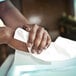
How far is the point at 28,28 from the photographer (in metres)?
0.67

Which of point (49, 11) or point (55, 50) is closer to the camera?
point (55, 50)

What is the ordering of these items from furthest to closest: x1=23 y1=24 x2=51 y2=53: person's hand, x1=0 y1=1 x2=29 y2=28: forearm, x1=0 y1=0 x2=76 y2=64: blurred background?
1. x1=0 y1=0 x2=76 y2=64: blurred background
2. x1=0 y1=1 x2=29 y2=28: forearm
3. x1=23 y1=24 x2=51 y2=53: person's hand

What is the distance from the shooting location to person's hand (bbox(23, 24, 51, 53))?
637mm

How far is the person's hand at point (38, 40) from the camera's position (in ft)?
2.09

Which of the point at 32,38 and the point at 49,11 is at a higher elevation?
the point at 32,38

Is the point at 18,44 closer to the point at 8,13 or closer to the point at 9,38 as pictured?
the point at 9,38

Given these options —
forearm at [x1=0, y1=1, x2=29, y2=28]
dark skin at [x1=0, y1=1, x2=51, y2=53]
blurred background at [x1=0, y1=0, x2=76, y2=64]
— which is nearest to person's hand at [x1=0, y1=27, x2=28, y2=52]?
dark skin at [x1=0, y1=1, x2=51, y2=53]

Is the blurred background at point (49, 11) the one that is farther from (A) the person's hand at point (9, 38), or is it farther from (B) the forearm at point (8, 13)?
(A) the person's hand at point (9, 38)

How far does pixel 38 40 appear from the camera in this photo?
64 centimetres

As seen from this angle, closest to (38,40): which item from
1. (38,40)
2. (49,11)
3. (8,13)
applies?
(38,40)

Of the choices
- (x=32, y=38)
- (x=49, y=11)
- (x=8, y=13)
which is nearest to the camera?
(x=32, y=38)

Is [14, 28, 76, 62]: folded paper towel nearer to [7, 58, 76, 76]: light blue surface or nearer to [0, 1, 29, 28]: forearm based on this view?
[7, 58, 76, 76]: light blue surface

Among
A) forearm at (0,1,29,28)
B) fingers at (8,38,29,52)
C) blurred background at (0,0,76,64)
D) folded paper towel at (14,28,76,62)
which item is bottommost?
blurred background at (0,0,76,64)

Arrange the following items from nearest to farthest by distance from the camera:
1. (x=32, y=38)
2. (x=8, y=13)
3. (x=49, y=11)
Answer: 1. (x=32, y=38)
2. (x=8, y=13)
3. (x=49, y=11)
